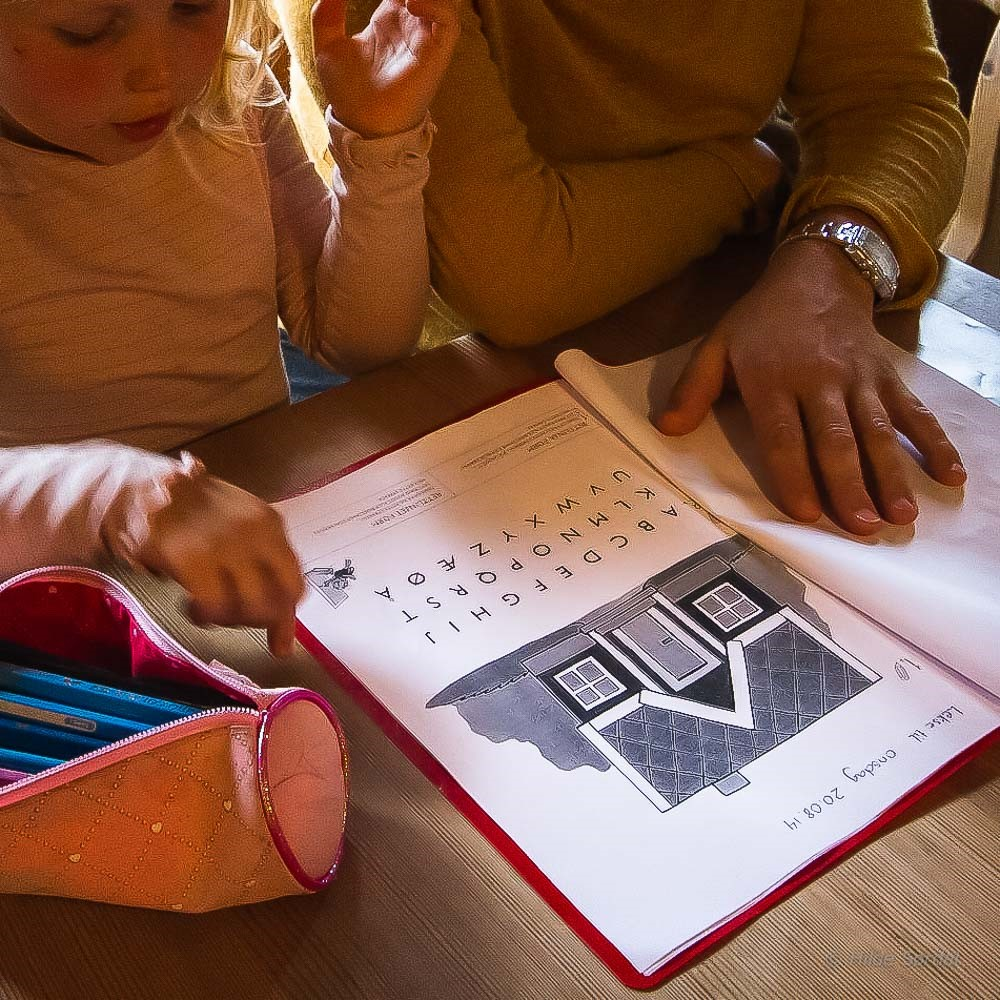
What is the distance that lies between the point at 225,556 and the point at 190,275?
41 cm

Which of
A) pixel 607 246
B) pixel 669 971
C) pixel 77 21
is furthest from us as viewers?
pixel 607 246

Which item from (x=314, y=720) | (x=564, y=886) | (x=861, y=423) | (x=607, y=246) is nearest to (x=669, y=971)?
(x=564, y=886)

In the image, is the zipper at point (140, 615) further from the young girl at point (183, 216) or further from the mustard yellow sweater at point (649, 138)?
the mustard yellow sweater at point (649, 138)

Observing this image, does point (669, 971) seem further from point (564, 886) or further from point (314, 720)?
point (314, 720)

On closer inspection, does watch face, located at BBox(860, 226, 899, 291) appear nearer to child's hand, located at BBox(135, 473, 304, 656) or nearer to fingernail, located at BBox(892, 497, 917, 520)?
fingernail, located at BBox(892, 497, 917, 520)

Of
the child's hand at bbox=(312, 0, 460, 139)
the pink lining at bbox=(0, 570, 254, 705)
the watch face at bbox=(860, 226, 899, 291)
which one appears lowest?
the watch face at bbox=(860, 226, 899, 291)

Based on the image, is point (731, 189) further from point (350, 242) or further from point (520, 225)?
point (350, 242)

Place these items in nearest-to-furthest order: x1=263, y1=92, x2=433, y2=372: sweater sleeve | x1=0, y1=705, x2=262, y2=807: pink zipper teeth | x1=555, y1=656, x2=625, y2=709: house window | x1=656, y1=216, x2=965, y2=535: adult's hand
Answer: x1=0, y1=705, x2=262, y2=807: pink zipper teeth → x1=555, y1=656, x2=625, y2=709: house window → x1=656, y1=216, x2=965, y2=535: adult's hand → x1=263, y1=92, x2=433, y2=372: sweater sleeve

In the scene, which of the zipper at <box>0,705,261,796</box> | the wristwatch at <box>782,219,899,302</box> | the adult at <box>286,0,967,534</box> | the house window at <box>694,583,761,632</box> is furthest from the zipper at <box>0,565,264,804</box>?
the wristwatch at <box>782,219,899,302</box>

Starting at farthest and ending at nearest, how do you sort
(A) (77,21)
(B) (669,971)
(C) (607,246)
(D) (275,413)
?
(C) (607,246) < (D) (275,413) < (A) (77,21) < (B) (669,971)

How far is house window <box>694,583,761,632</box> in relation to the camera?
0.49 metres

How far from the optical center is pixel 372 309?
75 centimetres

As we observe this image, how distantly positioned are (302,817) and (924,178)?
0.66 metres

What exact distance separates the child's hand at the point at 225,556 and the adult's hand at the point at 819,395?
30cm
